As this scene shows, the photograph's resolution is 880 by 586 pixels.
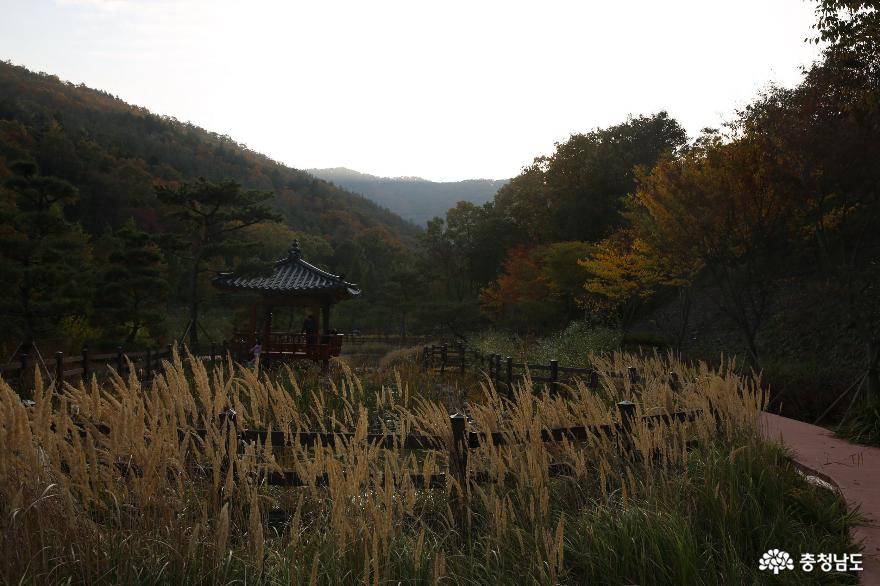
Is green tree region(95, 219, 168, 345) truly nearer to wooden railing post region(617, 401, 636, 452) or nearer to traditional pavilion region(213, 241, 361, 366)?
traditional pavilion region(213, 241, 361, 366)

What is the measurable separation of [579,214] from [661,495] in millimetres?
29554

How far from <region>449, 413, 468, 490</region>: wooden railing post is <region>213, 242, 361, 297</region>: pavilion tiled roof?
48.5 feet

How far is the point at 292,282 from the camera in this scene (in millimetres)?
18562

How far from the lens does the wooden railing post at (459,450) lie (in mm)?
3584

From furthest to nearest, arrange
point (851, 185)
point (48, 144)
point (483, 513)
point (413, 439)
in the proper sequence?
point (48, 144)
point (851, 185)
point (413, 439)
point (483, 513)

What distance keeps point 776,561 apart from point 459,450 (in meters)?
1.73

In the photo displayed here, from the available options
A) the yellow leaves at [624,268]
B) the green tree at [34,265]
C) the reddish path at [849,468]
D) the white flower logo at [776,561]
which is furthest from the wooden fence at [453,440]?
the yellow leaves at [624,268]

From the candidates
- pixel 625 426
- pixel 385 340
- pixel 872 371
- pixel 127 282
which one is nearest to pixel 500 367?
pixel 872 371

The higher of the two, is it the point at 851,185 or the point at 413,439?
the point at 851,185

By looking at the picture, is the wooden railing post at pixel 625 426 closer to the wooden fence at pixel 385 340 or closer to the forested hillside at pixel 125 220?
the forested hillside at pixel 125 220

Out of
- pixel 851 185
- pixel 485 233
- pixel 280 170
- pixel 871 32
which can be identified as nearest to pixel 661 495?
pixel 871 32

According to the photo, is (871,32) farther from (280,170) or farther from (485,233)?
(280,170)

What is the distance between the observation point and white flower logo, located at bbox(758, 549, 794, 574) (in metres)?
3.14

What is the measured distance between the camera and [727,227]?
41.9ft
